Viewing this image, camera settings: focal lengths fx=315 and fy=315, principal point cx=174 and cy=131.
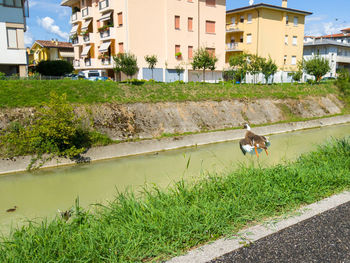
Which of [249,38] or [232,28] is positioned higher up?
[232,28]

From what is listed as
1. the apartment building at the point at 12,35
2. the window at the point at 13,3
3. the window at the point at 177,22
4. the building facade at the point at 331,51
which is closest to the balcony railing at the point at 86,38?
the window at the point at 177,22

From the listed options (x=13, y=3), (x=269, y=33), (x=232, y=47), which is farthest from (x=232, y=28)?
(x=13, y=3)

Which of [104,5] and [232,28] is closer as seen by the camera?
[104,5]

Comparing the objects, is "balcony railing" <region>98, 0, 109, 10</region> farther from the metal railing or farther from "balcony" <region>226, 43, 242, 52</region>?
the metal railing

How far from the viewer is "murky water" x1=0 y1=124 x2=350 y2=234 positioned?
30.9 feet

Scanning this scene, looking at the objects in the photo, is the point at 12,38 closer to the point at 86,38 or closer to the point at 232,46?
the point at 86,38

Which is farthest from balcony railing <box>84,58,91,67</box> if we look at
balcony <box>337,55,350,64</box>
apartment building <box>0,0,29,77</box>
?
balcony <box>337,55,350,64</box>

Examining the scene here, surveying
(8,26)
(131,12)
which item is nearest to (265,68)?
(131,12)

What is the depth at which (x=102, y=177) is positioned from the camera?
1236cm

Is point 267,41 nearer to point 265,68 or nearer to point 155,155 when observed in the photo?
point 265,68

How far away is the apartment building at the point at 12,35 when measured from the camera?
76.4ft

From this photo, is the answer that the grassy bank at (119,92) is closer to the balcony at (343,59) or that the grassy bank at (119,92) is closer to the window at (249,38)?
the window at (249,38)

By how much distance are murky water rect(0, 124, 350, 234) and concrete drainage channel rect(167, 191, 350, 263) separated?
92.0 inches

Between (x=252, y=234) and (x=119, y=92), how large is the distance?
16672 millimetres
